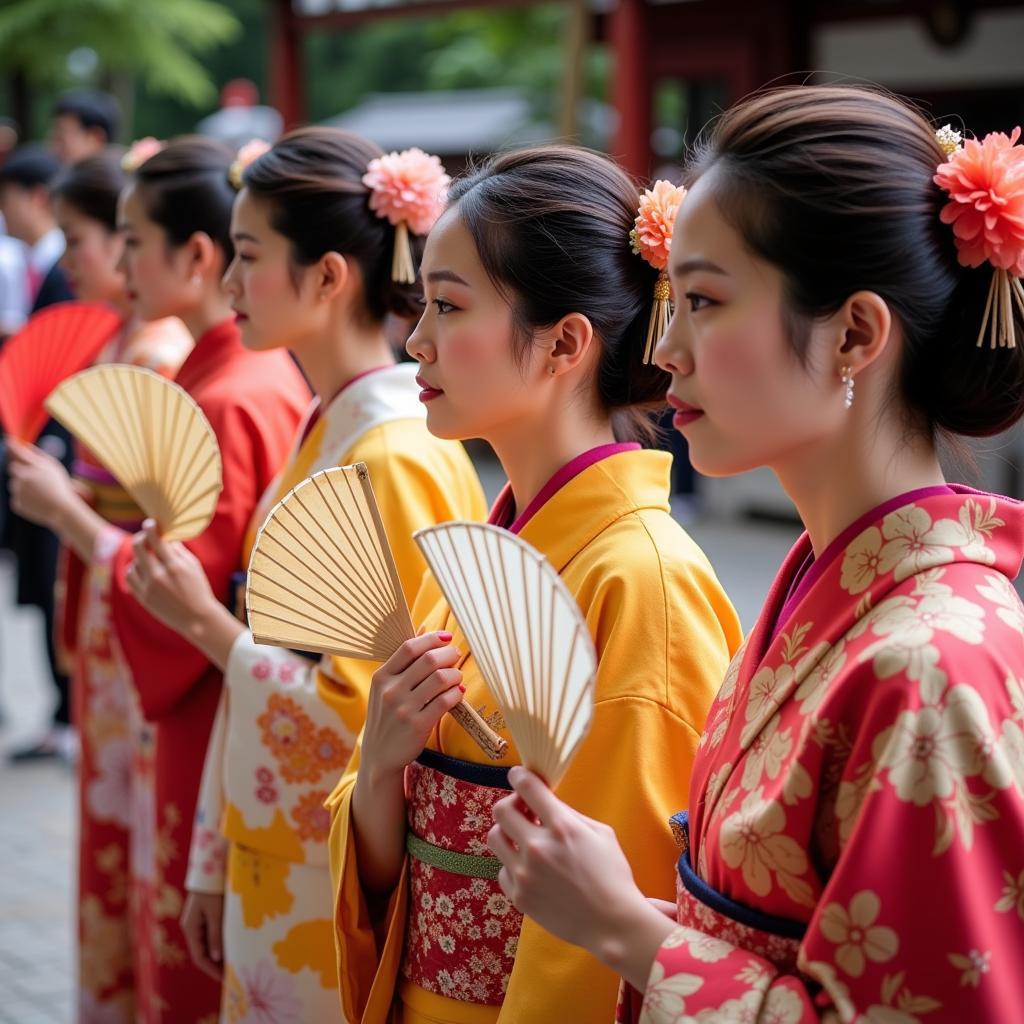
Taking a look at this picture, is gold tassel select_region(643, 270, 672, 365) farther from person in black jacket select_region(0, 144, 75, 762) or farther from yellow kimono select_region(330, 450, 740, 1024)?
person in black jacket select_region(0, 144, 75, 762)

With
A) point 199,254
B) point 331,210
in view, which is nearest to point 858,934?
point 331,210

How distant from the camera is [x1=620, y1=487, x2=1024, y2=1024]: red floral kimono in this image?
1.07 meters

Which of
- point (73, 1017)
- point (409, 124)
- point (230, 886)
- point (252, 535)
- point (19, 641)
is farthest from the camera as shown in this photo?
point (409, 124)

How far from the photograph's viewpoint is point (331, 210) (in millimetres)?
2316

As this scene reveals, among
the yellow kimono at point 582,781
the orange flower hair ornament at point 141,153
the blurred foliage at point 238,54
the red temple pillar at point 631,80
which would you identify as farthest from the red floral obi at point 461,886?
the blurred foliage at point 238,54

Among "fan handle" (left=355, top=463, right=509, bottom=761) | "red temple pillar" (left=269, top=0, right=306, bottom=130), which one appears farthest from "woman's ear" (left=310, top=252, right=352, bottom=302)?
"red temple pillar" (left=269, top=0, right=306, bottom=130)

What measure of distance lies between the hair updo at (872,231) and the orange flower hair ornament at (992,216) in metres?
0.02

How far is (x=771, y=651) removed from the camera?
129 cm

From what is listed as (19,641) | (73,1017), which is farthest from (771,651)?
(19,641)

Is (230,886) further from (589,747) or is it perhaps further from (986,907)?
(986,907)

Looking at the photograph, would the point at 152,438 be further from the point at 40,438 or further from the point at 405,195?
the point at 40,438

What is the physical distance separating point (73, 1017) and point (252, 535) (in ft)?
5.18

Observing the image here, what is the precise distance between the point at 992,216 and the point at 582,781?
70 centimetres

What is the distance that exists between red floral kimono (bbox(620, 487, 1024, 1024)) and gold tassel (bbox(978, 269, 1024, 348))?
137mm
